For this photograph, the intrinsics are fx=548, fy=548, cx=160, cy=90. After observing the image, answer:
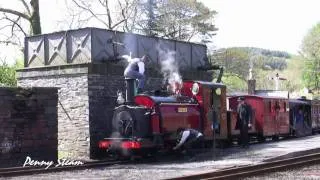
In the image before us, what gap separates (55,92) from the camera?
1725cm

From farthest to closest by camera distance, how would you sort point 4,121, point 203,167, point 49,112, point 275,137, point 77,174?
point 275,137 → point 49,112 → point 4,121 → point 203,167 → point 77,174

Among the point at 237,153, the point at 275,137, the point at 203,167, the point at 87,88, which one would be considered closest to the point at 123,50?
the point at 87,88

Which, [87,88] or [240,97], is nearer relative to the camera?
[87,88]

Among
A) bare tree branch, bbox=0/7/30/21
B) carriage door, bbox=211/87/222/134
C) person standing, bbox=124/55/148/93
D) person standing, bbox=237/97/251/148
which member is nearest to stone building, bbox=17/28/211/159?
person standing, bbox=124/55/148/93

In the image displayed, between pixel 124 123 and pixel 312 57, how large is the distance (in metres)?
60.7

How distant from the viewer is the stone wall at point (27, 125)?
52.2 ft

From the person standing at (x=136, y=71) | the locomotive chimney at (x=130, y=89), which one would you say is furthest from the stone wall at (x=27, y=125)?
the person standing at (x=136, y=71)

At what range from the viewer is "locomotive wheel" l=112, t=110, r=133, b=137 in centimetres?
1653

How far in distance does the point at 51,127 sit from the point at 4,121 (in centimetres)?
169

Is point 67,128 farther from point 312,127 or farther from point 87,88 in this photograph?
point 312,127

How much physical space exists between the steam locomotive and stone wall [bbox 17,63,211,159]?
167cm

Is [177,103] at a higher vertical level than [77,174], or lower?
higher

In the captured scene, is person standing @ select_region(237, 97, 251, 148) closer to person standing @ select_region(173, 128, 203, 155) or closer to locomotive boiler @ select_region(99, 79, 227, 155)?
locomotive boiler @ select_region(99, 79, 227, 155)

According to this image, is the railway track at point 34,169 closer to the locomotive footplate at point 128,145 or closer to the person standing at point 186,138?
the locomotive footplate at point 128,145
